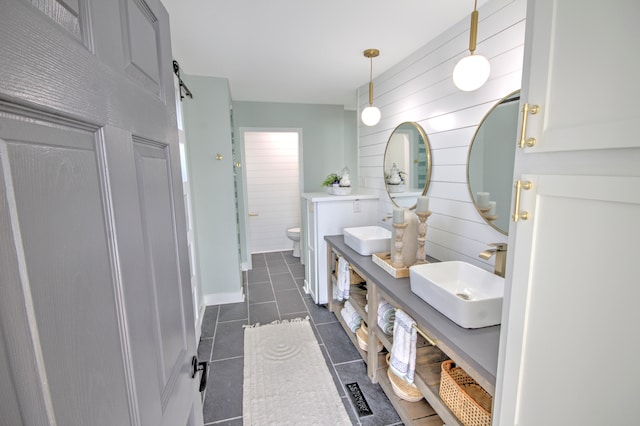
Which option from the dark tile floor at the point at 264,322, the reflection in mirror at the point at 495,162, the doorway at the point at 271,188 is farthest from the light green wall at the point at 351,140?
the reflection in mirror at the point at 495,162

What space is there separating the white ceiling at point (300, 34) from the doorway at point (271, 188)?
1960 millimetres

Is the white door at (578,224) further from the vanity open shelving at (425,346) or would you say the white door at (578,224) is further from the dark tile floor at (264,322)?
the dark tile floor at (264,322)

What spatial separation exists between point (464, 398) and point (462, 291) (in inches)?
22.8

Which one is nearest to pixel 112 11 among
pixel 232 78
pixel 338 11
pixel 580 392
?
pixel 580 392

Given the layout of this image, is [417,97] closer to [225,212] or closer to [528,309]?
[528,309]

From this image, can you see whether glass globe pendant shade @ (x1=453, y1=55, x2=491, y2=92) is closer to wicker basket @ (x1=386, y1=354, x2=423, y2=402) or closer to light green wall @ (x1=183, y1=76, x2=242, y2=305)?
wicker basket @ (x1=386, y1=354, x2=423, y2=402)

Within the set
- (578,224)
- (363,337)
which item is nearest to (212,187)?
(363,337)

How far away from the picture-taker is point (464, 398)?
1238mm

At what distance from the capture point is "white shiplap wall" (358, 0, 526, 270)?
156 cm

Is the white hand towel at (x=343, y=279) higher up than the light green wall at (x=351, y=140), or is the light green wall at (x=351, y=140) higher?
the light green wall at (x=351, y=140)

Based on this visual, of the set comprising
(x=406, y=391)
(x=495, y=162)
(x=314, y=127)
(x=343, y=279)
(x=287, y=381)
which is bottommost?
(x=287, y=381)

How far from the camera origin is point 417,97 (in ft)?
7.72

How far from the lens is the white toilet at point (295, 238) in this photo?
4.87 metres

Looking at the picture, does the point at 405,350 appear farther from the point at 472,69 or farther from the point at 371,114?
the point at 371,114
